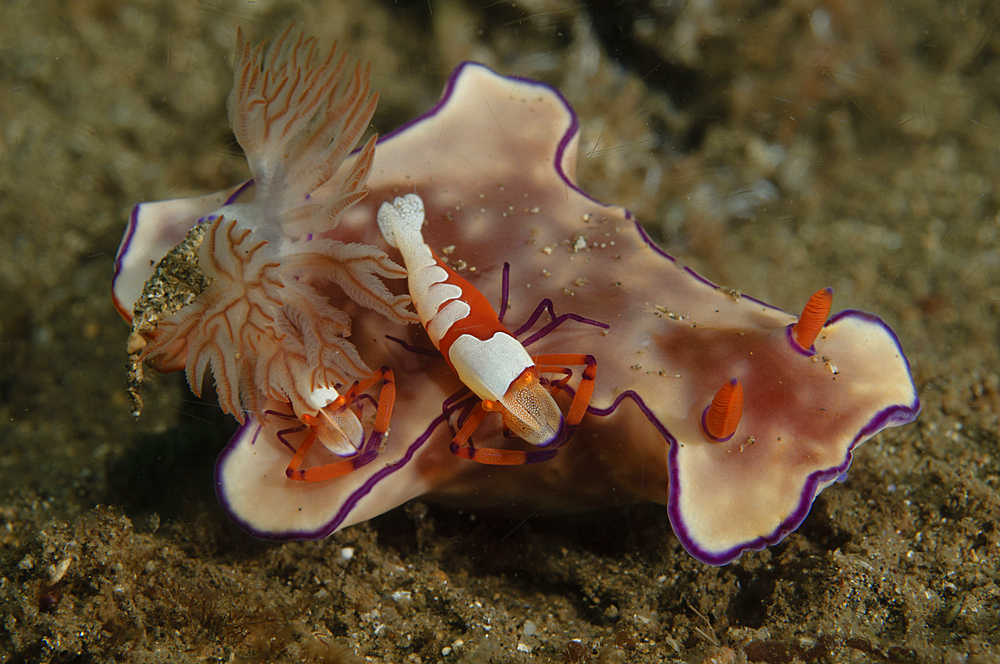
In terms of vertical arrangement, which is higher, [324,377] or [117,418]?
[324,377]

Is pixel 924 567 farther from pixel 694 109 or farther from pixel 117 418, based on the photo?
pixel 117 418

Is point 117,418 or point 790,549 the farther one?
point 117,418

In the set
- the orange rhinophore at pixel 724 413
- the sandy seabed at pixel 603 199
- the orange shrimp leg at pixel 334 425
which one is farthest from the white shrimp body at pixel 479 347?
the sandy seabed at pixel 603 199

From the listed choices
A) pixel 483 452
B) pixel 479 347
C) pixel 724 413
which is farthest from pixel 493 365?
pixel 724 413

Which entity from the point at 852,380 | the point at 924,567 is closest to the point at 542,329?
the point at 852,380

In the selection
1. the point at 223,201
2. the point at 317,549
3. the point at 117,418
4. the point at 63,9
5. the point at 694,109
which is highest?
the point at 63,9

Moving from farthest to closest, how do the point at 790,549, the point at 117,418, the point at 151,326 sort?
the point at 117,418 < the point at 790,549 < the point at 151,326
